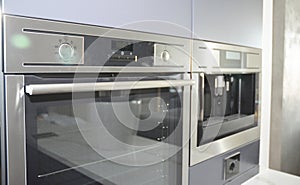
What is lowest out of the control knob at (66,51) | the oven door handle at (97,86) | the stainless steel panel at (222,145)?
the stainless steel panel at (222,145)

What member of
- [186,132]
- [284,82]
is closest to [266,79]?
[284,82]

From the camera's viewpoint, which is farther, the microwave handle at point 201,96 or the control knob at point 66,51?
the microwave handle at point 201,96

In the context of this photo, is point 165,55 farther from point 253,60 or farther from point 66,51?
point 253,60

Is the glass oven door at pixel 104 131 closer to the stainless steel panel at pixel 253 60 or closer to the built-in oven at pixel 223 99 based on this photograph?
the built-in oven at pixel 223 99

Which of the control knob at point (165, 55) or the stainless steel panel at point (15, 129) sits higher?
the control knob at point (165, 55)

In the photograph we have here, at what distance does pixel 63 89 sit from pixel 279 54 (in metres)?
1.51

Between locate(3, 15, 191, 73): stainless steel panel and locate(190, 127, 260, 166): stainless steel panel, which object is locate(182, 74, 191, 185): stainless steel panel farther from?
locate(3, 15, 191, 73): stainless steel panel

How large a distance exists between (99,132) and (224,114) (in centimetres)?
69

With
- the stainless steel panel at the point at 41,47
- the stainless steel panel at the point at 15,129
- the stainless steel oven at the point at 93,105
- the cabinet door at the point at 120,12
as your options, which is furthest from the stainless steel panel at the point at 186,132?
the stainless steel panel at the point at 15,129

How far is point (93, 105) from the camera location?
2.43 ft

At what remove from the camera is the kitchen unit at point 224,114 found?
1.07 metres

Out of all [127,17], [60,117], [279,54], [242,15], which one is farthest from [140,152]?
[279,54]

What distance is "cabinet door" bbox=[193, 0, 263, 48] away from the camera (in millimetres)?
1068

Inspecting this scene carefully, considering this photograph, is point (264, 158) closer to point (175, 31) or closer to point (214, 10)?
point (214, 10)
